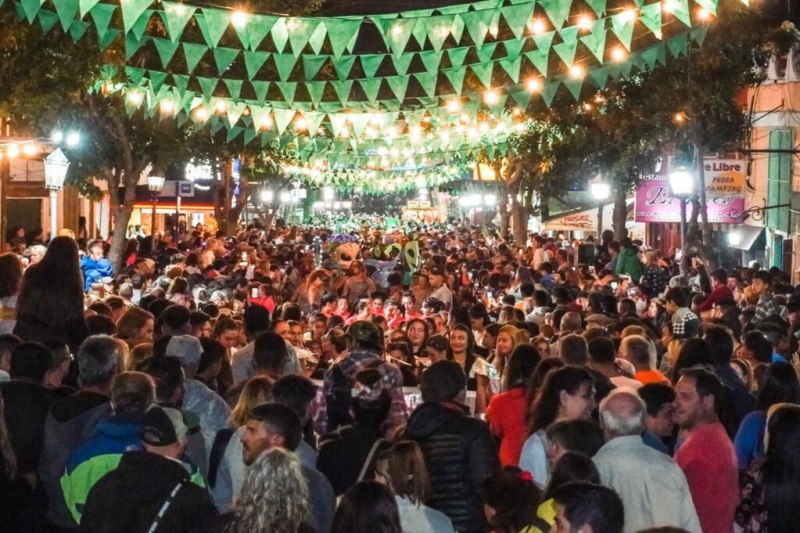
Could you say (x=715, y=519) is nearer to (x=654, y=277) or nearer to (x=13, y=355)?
(x=13, y=355)

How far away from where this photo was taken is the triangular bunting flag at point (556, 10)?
10047 millimetres

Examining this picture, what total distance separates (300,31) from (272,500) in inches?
271

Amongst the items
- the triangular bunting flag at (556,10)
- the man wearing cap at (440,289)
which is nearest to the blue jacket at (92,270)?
the man wearing cap at (440,289)

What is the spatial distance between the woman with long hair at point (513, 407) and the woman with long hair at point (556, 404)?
50cm

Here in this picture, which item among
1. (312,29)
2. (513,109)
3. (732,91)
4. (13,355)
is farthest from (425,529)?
(732,91)

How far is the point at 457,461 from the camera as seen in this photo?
6.58 metres

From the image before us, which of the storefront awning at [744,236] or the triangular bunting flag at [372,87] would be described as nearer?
the triangular bunting flag at [372,87]

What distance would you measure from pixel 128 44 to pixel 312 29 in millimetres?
1956

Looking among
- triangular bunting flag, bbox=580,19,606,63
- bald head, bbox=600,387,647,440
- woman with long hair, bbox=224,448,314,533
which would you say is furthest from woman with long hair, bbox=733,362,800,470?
triangular bunting flag, bbox=580,19,606,63

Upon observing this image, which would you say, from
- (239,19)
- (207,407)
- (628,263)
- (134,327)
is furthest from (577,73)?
(628,263)

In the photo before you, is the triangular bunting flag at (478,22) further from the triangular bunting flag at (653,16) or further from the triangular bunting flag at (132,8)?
the triangular bunting flag at (132,8)

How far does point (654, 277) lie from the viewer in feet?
64.0

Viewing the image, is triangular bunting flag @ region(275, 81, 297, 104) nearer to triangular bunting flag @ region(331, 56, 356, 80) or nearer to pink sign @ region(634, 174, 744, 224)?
triangular bunting flag @ region(331, 56, 356, 80)

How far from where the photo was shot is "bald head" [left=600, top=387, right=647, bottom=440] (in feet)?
20.0
